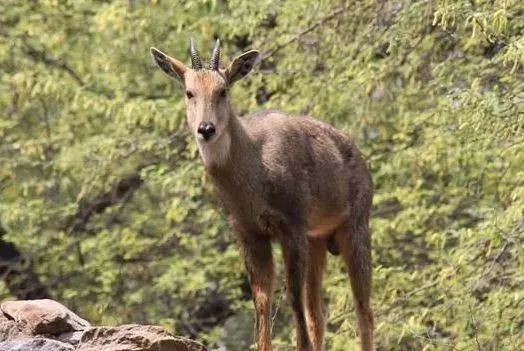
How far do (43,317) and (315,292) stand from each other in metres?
2.66

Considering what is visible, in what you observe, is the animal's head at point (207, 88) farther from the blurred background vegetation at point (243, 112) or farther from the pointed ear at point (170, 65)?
the blurred background vegetation at point (243, 112)

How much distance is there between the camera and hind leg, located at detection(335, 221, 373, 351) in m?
10.4

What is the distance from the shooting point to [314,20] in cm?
1506

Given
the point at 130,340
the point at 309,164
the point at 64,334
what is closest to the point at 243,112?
the point at 309,164

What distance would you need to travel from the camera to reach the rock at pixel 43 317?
820 cm

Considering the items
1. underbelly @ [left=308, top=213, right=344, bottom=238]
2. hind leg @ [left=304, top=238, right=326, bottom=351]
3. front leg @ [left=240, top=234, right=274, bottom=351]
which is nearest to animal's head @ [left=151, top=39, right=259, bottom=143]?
front leg @ [left=240, top=234, right=274, bottom=351]

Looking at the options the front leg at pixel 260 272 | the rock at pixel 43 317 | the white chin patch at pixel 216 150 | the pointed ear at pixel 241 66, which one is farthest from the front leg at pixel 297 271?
the rock at pixel 43 317

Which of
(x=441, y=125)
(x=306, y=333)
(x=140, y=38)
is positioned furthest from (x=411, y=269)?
(x=306, y=333)

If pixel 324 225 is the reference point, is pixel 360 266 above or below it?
below

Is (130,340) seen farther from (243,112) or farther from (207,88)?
(243,112)

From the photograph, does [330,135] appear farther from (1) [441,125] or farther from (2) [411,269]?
(2) [411,269]

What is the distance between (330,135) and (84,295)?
327 inches

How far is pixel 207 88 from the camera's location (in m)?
9.41

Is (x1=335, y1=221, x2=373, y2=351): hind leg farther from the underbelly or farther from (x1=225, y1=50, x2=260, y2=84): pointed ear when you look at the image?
(x1=225, y1=50, x2=260, y2=84): pointed ear
